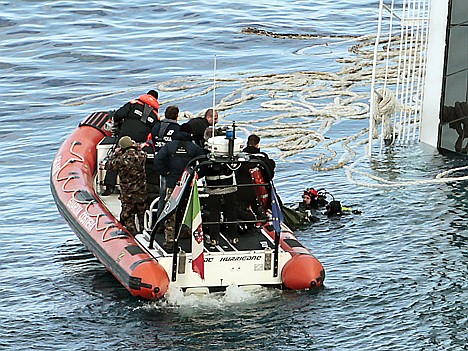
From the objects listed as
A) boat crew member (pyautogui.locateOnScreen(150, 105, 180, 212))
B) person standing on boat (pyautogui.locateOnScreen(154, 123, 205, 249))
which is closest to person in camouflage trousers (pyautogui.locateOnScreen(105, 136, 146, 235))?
boat crew member (pyautogui.locateOnScreen(150, 105, 180, 212))

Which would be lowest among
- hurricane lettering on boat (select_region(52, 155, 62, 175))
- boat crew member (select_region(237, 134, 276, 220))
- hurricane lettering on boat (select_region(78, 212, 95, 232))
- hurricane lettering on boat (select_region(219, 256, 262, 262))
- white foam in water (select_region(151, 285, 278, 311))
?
white foam in water (select_region(151, 285, 278, 311))

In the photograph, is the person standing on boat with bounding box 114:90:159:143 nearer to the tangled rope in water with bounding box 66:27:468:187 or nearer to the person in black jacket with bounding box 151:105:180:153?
the person in black jacket with bounding box 151:105:180:153

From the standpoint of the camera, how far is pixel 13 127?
69.3ft

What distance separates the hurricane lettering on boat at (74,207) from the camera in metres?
12.6

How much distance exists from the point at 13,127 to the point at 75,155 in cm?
746

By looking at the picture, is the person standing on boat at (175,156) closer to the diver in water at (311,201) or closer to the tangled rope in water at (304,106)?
the diver in water at (311,201)

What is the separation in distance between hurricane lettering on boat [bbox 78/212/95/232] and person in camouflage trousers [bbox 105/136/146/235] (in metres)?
0.36

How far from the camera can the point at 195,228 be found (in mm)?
10742

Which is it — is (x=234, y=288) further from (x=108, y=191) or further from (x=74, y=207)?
(x=108, y=191)

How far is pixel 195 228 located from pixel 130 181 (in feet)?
5.62

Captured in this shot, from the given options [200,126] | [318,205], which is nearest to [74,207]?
[200,126]

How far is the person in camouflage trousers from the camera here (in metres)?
12.2

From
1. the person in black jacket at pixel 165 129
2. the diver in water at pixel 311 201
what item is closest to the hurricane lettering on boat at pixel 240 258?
the person in black jacket at pixel 165 129

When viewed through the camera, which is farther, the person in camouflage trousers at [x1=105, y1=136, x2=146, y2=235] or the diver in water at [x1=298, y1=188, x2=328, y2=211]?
the diver in water at [x1=298, y1=188, x2=328, y2=211]
